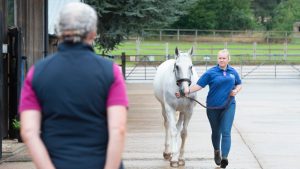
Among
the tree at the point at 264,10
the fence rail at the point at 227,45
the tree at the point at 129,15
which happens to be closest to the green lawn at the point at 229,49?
the fence rail at the point at 227,45

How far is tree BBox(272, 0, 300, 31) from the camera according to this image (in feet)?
274

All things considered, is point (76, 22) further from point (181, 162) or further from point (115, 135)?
point (181, 162)

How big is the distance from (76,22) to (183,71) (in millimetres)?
6384

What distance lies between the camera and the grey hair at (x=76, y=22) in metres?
Answer: 4.15

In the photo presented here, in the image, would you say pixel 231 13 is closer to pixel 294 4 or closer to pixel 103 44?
pixel 294 4

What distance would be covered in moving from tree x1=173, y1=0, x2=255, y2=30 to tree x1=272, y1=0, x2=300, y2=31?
13.5ft

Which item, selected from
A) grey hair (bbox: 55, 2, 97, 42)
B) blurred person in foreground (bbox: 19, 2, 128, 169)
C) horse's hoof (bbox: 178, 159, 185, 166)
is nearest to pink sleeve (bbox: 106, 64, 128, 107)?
blurred person in foreground (bbox: 19, 2, 128, 169)

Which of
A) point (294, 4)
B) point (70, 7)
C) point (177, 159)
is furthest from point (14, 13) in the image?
point (294, 4)

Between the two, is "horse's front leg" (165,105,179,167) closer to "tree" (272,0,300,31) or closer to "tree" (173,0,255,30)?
"tree" (173,0,255,30)

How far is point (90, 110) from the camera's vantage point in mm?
4148

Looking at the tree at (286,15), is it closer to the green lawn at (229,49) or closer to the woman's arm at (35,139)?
the green lawn at (229,49)

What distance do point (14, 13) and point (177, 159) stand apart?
5408mm

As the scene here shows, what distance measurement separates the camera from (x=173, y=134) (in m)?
10.9

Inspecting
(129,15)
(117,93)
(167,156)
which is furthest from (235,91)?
(129,15)
